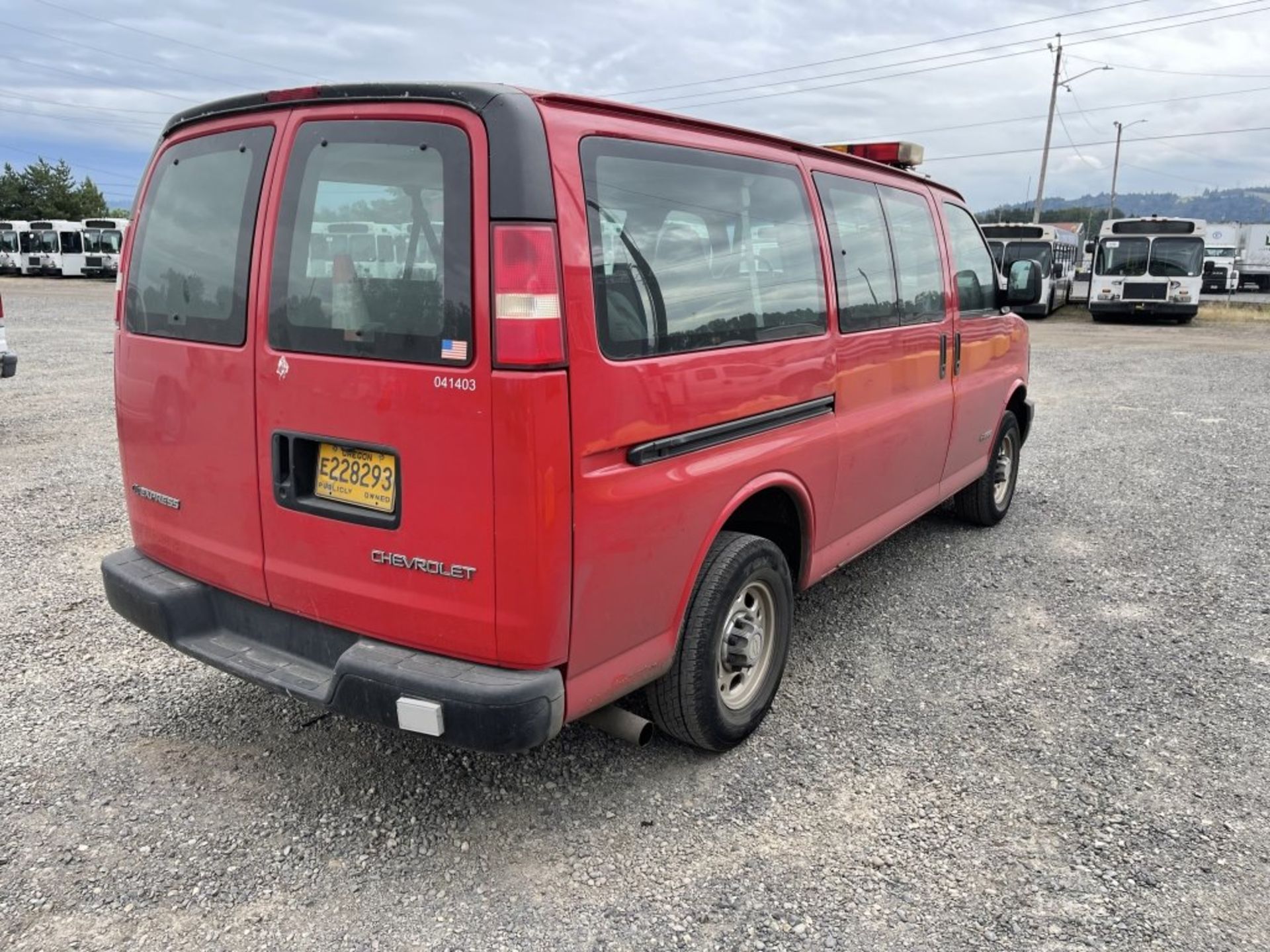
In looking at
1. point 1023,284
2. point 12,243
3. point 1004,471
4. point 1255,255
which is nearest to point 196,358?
point 1023,284

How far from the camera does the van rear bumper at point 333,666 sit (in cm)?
249

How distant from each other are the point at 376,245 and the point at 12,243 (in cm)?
4806

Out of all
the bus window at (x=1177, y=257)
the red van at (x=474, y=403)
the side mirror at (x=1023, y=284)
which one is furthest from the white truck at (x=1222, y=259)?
the red van at (x=474, y=403)

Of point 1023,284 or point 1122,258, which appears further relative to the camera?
point 1122,258

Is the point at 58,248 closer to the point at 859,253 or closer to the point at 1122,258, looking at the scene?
the point at 1122,258

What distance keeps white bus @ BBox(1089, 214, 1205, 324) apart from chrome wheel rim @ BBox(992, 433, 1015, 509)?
778 inches

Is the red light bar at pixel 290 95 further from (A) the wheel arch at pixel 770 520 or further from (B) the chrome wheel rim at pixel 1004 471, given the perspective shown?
(B) the chrome wheel rim at pixel 1004 471

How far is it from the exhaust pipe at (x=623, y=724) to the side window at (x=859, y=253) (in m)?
1.79

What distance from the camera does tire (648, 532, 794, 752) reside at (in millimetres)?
3131

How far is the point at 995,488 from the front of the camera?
6.22m

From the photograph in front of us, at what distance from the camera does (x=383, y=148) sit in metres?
2.60

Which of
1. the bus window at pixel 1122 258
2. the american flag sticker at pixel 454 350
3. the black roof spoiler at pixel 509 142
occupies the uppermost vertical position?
the bus window at pixel 1122 258

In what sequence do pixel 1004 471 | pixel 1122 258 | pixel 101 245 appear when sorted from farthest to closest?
1. pixel 101 245
2. pixel 1122 258
3. pixel 1004 471

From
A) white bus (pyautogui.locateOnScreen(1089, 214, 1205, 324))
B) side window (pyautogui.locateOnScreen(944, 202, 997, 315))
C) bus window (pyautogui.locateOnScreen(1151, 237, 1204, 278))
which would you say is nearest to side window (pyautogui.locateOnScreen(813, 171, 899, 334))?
side window (pyautogui.locateOnScreen(944, 202, 997, 315))
